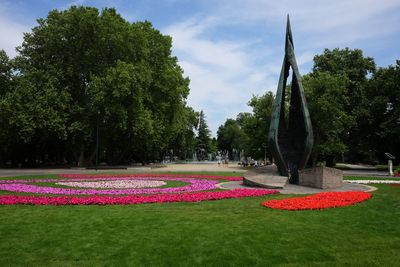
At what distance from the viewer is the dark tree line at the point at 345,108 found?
3897 cm

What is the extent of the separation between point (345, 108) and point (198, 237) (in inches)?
1713

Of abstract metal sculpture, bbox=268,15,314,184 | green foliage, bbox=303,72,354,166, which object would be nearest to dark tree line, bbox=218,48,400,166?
green foliage, bbox=303,72,354,166

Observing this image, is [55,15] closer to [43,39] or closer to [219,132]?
[43,39]

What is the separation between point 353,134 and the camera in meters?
47.1

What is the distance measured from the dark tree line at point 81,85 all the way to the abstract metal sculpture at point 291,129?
18666mm

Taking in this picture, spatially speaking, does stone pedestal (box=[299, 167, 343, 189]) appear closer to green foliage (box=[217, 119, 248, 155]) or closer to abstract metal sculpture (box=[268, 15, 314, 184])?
abstract metal sculpture (box=[268, 15, 314, 184])

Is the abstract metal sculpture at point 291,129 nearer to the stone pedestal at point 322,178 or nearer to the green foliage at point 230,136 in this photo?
the stone pedestal at point 322,178

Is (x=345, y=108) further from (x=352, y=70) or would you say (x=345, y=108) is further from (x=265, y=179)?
(x=265, y=179)

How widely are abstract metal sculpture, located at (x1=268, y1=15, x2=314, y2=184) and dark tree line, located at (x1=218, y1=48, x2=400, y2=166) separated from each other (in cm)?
1760

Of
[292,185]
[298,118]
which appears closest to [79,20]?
[298,118]

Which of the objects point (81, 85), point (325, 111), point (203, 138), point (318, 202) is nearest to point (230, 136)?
point (203, 138)

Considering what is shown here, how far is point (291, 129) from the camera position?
21.6 metres

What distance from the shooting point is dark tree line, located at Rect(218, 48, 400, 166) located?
Answer: 3897cm

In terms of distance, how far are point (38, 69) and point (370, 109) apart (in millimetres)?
36718
